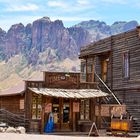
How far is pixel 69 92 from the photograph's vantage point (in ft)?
104

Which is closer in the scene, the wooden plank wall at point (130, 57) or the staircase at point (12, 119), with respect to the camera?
the staircase at point (12, 119)

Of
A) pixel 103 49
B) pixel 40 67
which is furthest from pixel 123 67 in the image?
pixel 40 67

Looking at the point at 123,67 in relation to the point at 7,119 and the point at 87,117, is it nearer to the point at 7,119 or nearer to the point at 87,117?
the point at 87,117

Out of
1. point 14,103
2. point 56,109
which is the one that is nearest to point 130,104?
point 56,109

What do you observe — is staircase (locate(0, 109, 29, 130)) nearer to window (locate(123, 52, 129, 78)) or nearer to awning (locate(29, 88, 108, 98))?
awning (locate(29, 88, 108, 98))

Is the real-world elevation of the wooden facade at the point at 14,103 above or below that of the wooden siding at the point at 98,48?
below

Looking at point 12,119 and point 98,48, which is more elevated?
point 98,48

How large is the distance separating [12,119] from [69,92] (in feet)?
14.4

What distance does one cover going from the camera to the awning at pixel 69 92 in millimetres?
30109

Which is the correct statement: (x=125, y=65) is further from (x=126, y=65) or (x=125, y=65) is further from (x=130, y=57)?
(x=130, y=57)

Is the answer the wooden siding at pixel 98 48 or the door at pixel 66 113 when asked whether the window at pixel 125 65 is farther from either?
the door at pixel 66 113

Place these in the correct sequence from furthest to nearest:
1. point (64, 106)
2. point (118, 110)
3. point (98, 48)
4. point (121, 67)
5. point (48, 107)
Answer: point (98, 48)
point (121, 67)
point (64, 106)
point (48, 107)
point (118, 110)

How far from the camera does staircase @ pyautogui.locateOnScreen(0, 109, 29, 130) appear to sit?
31.3 meters

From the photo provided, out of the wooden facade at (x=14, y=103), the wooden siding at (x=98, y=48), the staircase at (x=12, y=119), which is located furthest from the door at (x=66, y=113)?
the wooden siding at (x=98, y=48)
